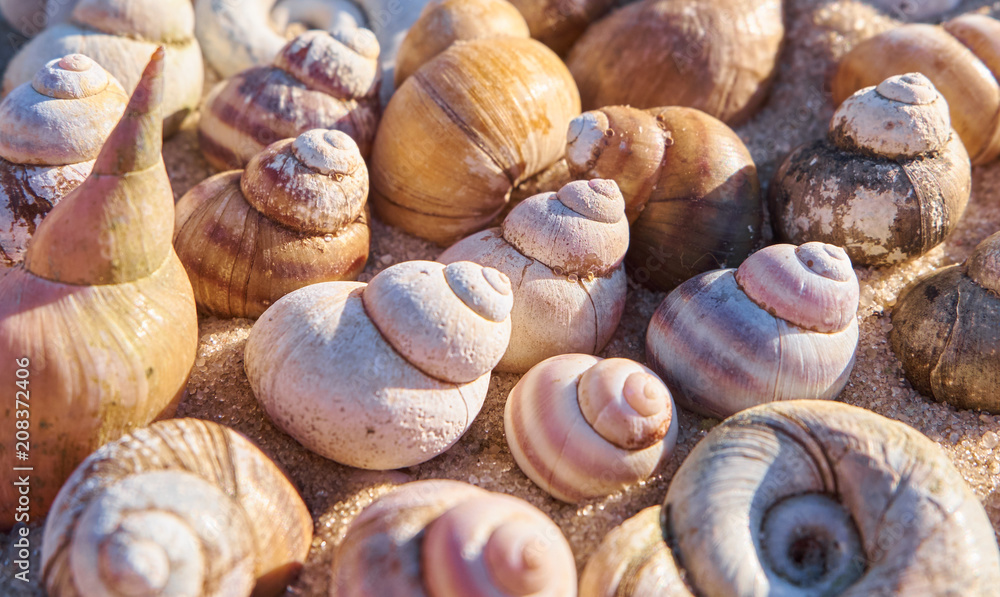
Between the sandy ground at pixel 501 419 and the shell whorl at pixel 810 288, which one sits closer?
the sandy ground at pixel 501 419

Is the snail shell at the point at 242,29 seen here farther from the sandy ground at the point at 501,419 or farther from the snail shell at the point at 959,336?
the snail shell at the point at 959,336

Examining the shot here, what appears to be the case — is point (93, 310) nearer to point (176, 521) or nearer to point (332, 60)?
point (176, 521)

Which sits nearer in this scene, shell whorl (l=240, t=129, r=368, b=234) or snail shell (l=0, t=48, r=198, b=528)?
→ snail shell (l=0, t=48, r=198, b=528)

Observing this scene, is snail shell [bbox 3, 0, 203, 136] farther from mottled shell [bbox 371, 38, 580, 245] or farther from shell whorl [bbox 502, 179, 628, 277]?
shell whorl [bbox 502, 179, 628, 277]

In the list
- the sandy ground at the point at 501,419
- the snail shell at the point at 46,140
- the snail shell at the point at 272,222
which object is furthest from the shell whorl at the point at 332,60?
the snail shell at the point at 46,140

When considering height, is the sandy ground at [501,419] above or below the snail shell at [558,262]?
below

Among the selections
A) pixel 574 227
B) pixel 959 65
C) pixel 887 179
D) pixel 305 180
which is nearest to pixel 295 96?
pixel 305 180

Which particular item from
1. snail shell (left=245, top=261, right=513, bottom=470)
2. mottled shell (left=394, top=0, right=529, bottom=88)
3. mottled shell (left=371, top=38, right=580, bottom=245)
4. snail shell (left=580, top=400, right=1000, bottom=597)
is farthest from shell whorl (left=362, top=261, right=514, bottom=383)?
mottled shell (left=394, top=0, right=529, bottom=88)
